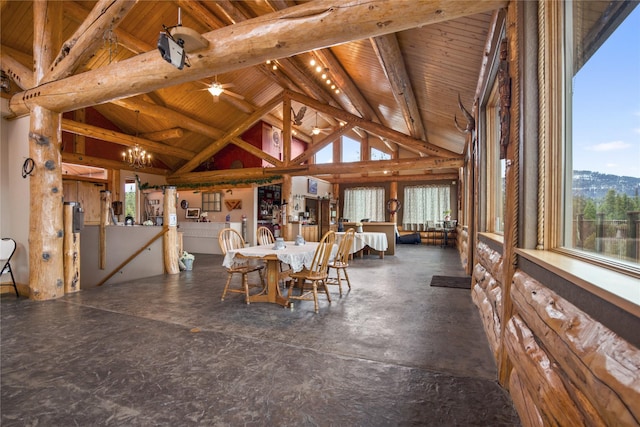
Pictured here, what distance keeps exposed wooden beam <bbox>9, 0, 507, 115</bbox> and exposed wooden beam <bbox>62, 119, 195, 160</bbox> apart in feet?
12.5

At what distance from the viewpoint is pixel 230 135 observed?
9.90 m

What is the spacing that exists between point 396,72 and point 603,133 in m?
3.89

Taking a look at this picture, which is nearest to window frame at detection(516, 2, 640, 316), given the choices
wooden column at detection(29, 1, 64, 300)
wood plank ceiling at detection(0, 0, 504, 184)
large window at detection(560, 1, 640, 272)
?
large window at detection(560, 1, 640, 272)

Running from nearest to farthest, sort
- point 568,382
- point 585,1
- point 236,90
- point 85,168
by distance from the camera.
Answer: point 568,382
point 585,1
point 236,90
point 85,168

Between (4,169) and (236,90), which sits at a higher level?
(236,90)

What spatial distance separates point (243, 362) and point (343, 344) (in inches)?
31.6

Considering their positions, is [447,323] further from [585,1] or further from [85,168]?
[85,168]

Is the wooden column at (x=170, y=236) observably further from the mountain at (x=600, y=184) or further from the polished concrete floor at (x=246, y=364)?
the mountain at (x=600, y=184)

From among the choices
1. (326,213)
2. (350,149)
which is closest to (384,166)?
(350,149)

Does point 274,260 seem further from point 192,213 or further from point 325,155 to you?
point 325,155

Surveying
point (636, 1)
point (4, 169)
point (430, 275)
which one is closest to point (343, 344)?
point (636, 1)

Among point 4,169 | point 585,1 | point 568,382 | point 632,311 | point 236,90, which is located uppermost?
point 236,90

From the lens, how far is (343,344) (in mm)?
2488

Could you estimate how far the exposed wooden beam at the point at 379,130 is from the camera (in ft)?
25.5
